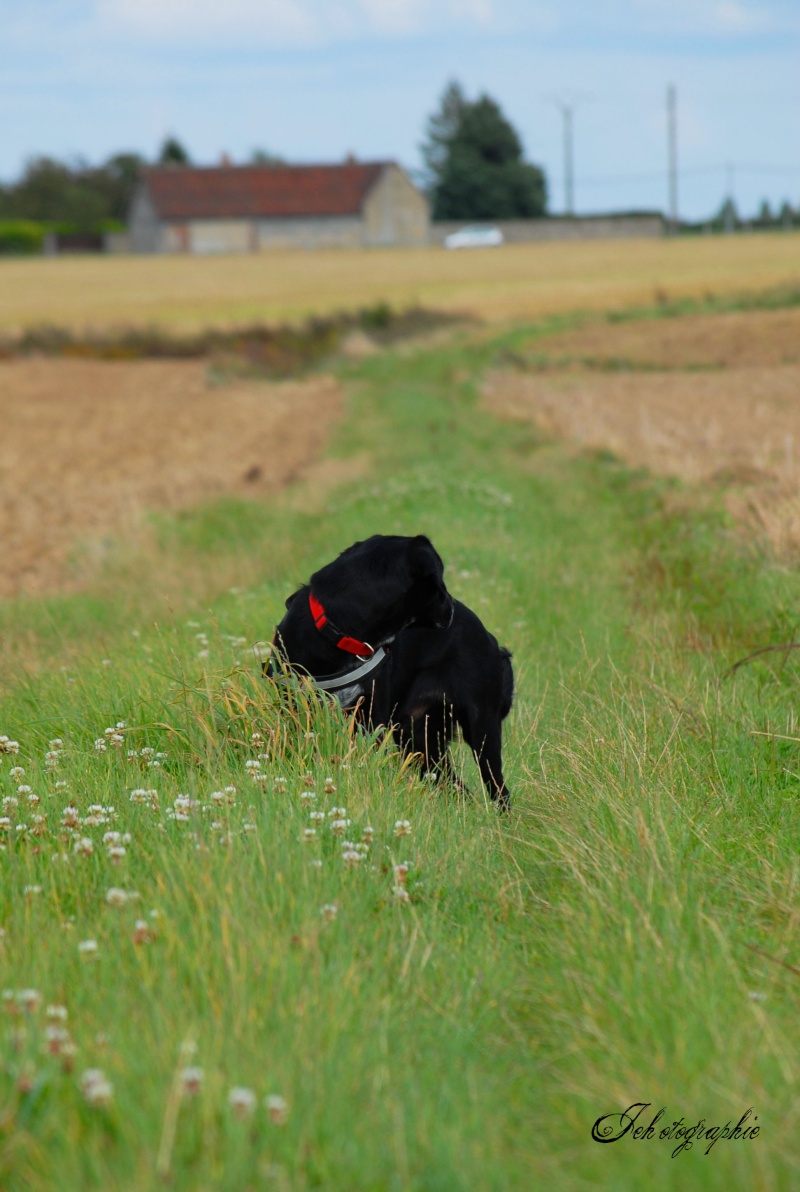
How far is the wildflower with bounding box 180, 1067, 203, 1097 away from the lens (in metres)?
2.29

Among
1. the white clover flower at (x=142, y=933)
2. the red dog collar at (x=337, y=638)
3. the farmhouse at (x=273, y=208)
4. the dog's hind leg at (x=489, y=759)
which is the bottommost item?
the dog's hind leg at (x=489, y=759)

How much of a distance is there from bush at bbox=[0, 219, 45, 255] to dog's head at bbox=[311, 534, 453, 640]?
83520mm

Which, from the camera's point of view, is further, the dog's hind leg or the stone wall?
the stone wall

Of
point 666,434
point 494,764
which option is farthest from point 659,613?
point 666,434

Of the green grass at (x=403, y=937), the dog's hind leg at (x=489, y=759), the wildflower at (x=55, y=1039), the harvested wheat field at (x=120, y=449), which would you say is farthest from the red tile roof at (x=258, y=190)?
the wildflower at (x=55, y=1039)

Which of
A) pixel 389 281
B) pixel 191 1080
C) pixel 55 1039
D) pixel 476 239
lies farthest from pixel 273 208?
pixel 191 1080

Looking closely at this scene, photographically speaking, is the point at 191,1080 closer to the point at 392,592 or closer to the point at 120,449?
the point at 392,592

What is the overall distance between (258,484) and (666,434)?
5.98 metres

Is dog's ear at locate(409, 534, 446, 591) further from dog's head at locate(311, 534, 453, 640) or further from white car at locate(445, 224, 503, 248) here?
white car at locate(445, 224, 503, 248)

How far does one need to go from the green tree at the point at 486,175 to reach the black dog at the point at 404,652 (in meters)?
90.0

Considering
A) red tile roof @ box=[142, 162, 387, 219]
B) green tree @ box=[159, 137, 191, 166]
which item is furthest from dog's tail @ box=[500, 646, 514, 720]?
green tree @ box=[159, 137, 191, 166]

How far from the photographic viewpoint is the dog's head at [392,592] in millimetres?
4719

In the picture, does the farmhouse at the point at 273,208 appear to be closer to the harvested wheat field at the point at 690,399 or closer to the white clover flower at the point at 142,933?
the harvested wheat field at the point at 690,399

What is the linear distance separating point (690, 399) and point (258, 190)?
232 ft
